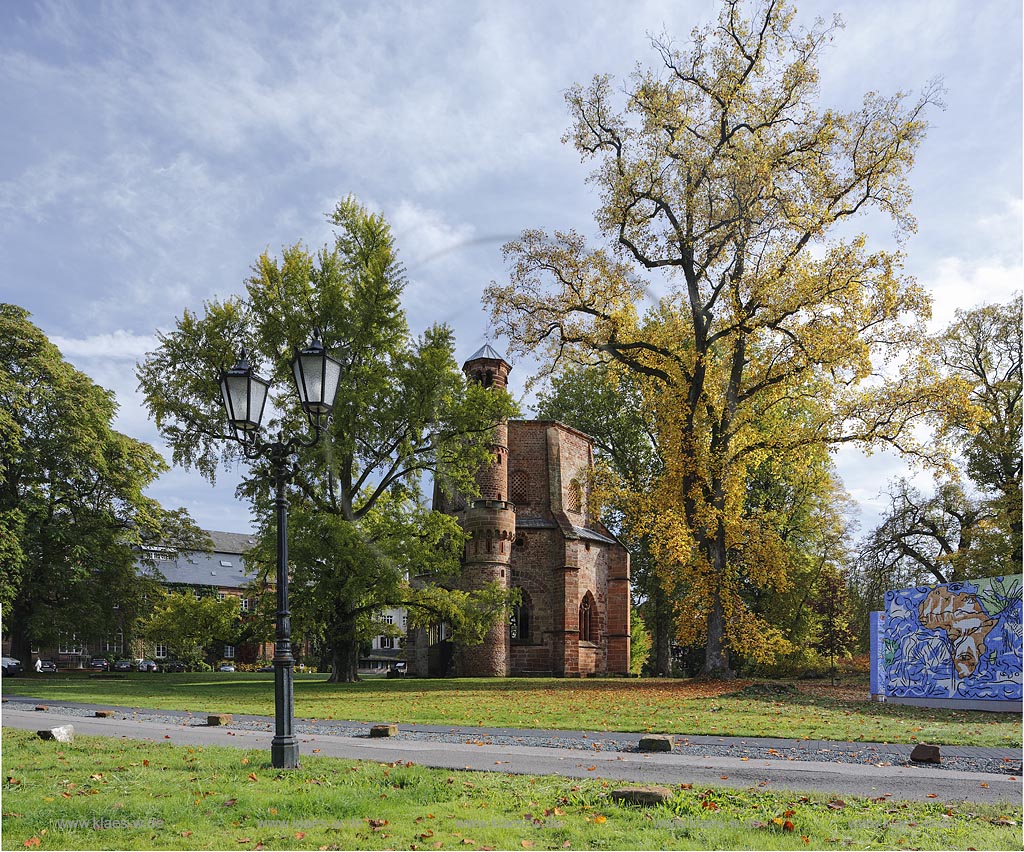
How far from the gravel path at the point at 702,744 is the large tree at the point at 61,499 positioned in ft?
79.0

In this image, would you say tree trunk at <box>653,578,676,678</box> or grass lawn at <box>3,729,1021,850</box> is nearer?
grass lawn at <box>3,729,1021,850</box>

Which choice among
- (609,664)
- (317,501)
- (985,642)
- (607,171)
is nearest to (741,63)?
(607,171)

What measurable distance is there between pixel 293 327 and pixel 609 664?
22.0 meters

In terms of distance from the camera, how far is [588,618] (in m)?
40.4

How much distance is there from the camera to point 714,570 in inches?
1037

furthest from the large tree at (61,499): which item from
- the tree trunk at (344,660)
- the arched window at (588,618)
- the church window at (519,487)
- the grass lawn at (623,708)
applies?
the arched window at (588,618)

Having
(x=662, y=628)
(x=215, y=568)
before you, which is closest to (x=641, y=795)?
(x=662, y=628)

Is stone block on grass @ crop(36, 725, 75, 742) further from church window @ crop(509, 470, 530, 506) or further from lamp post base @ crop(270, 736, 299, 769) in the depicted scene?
church window @ crop(509, 470, 530, 506)

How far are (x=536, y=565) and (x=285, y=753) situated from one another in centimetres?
3078

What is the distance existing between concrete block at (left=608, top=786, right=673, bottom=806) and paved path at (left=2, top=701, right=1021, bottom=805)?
136cm

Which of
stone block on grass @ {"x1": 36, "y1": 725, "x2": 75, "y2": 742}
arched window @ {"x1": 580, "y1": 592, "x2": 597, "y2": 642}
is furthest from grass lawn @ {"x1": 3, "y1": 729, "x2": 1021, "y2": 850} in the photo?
arched window @ {"x1": 580, "y1": 592, "x2": 597, "y2": 642}

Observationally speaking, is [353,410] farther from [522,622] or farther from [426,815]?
[426,815]

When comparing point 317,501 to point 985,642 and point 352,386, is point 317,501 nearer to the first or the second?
point 352,386

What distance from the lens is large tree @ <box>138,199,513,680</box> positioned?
30.3 meters
